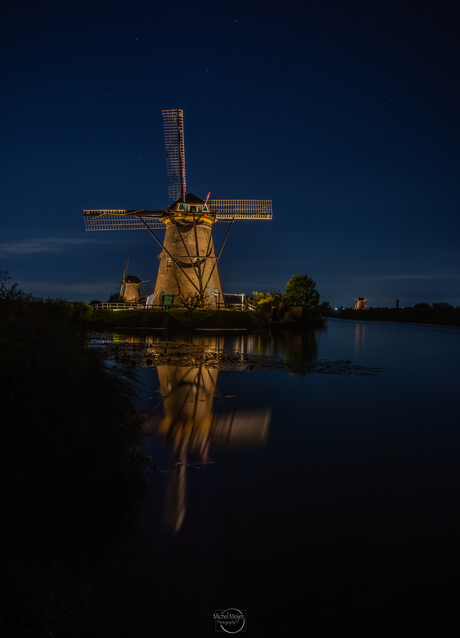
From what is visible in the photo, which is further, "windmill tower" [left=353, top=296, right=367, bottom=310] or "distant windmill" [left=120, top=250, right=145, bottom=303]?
"windmill tower" [left=353, top=296, right=367, bottom=310]

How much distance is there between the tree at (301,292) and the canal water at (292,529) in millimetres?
33628

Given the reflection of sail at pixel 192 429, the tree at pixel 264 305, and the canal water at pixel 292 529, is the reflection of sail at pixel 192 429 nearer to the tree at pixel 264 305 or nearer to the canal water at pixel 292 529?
the canal water at pixel 292 529

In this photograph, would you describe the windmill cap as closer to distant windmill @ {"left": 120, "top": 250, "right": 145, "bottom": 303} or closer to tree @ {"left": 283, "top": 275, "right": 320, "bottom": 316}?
tree @ {"left": 283, "top": 275, "right": 320, "bottom": 316}

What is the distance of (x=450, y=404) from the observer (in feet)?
24.6

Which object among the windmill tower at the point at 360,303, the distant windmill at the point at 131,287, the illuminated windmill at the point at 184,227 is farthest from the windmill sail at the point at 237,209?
the windmill tower at the point at 360,303

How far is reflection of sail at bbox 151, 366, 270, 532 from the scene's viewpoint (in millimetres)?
3604

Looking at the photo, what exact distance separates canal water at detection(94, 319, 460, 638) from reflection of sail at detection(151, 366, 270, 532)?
2 cm

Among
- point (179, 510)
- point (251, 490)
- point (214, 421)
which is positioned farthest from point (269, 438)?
point (179, 510)

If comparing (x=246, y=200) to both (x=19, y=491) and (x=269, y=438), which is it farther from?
(x=19, y=491)

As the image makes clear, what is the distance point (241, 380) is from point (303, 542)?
638cm

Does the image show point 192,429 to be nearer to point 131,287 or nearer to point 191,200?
point 191,200

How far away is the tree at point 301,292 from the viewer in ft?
130

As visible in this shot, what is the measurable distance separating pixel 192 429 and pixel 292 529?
8.53 feet

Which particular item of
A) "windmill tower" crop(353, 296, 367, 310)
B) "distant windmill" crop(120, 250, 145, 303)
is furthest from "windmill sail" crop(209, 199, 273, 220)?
"windmill tower" crop(353, 296, 367, 310)
